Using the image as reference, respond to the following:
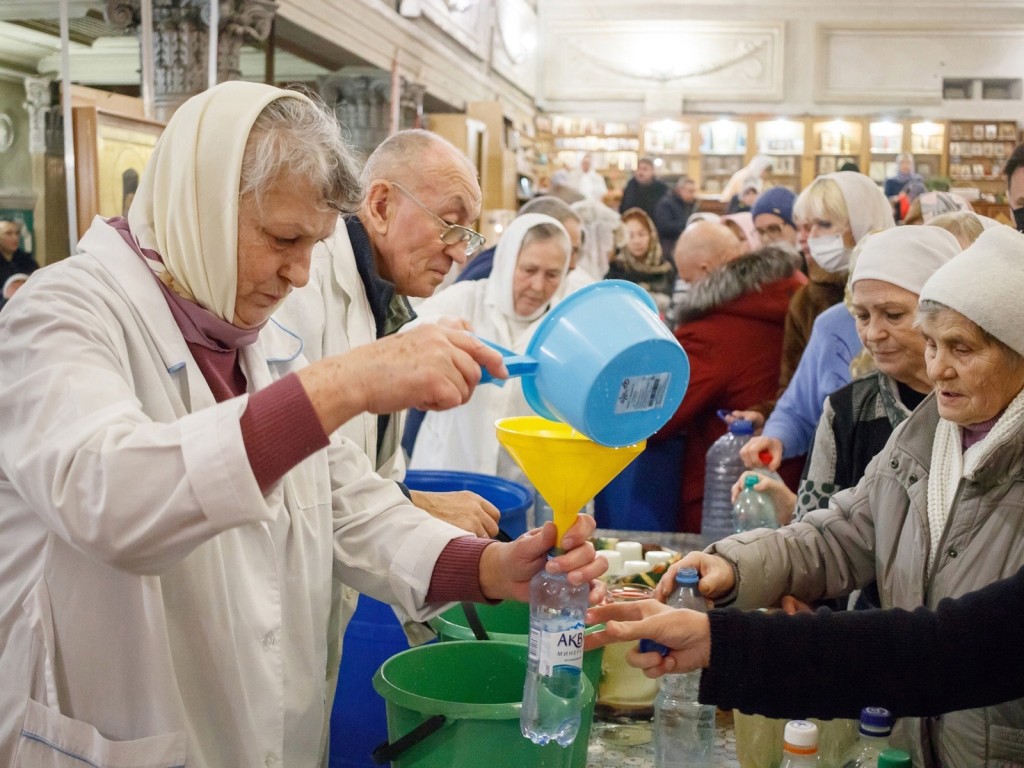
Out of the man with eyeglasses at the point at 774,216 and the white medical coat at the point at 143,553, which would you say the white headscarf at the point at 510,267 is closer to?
the man with eyeglasses at the point at 774,216

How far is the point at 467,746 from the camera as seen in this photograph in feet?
4.62

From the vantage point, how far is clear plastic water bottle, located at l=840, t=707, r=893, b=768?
1.51 metres

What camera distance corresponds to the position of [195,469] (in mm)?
1128

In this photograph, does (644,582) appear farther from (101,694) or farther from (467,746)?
(101,694)

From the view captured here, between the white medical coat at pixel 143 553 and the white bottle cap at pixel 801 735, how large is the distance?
22.8 inches

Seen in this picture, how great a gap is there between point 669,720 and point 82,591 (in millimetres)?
934

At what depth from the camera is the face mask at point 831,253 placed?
3611mm

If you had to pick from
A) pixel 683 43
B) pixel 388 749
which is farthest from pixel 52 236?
pixel 683 43

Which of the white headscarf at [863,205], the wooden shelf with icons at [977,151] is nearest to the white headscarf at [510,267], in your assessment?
the white headscarf at [863,205]

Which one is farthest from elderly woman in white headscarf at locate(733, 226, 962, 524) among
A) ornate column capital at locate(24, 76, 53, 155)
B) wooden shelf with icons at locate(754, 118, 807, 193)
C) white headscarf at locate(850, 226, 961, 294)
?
wooden shelf with icons at locate(754, 118, 807, 193)

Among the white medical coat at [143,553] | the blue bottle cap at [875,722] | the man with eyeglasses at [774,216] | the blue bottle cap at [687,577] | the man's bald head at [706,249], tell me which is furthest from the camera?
the man with eyeglasses at [774,216]

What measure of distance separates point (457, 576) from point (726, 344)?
7.55 feet

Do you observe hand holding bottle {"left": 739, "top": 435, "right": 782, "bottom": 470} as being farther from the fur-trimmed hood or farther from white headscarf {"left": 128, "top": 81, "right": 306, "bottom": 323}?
white headscarf {"left": 128, "top": 81, "right": 306, "bottom": 323}

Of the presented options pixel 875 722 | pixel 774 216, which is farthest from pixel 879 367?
pixel 774 216
